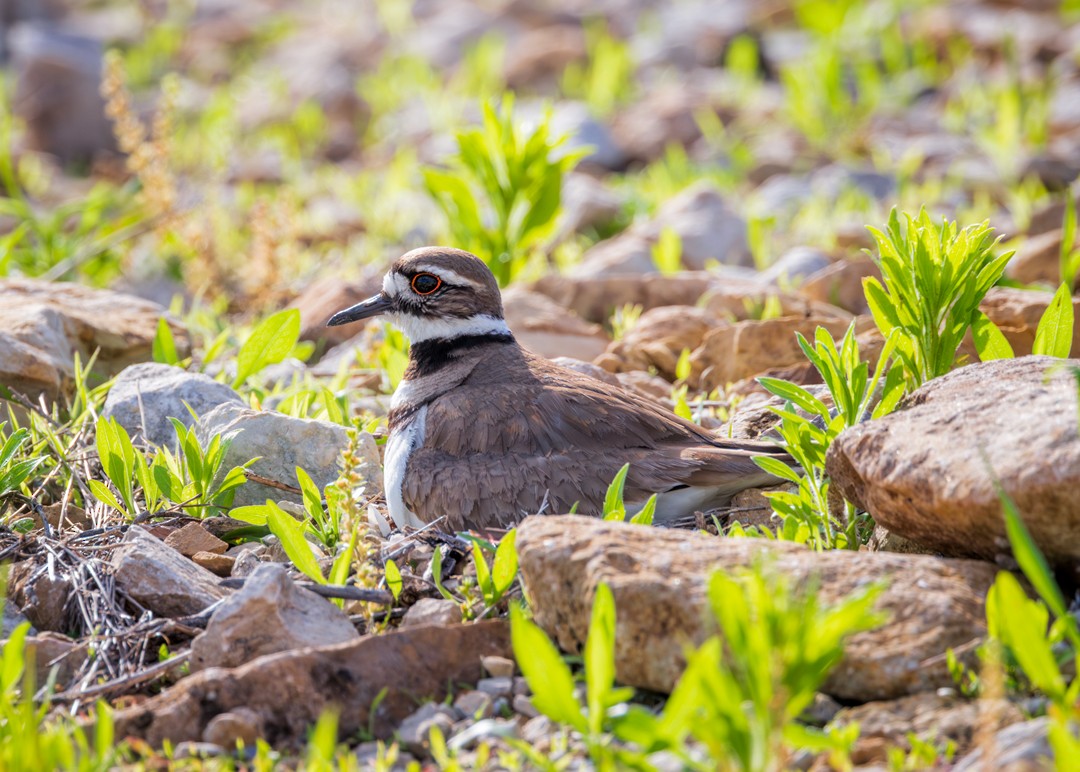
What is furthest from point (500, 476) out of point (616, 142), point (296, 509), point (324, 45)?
point (324, 45)

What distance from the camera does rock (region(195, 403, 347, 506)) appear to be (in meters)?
4.53

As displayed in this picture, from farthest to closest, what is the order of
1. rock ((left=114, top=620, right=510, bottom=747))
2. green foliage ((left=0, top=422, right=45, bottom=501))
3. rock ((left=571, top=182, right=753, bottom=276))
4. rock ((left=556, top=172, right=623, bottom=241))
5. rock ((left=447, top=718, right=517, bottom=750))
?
rock ((left=556, top=172, right=623, bottom=241))
rock ((left=571, top=182, right=753, bottom=276))
green foliage ((left=0, top=422, right=45, bottom=501))
rock ((left=114, top=620, right=510, bottom=747))
rock ((left=447, top=718, right=517, bottom=750))

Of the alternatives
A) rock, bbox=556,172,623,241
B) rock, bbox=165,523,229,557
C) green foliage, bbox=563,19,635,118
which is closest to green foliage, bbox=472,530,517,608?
rock, bbox=165,523,229,557

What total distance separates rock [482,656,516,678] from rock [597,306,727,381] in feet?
9.08

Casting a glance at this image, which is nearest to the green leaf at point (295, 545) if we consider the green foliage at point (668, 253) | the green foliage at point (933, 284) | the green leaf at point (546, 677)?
the green leaf at point (546, 677)

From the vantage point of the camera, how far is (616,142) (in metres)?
11.1

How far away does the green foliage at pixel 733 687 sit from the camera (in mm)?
2412

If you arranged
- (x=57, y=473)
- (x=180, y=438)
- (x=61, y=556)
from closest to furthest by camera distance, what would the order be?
(x=61, y=556) → (x=180, y=438) → (x=57, y=473)

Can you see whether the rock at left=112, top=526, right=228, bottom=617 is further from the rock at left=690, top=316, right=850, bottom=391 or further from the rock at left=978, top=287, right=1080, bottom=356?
the rock at left=978, top=287, right=1080, bottom=356

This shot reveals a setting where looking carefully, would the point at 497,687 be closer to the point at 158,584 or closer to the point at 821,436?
the point at 158,584

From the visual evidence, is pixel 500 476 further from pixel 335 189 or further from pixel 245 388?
pixel 335 189

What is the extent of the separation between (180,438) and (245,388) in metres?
1.35

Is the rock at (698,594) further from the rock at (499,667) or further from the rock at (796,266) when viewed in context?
the rock at (796,266)

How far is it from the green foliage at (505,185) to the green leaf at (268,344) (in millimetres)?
1739
